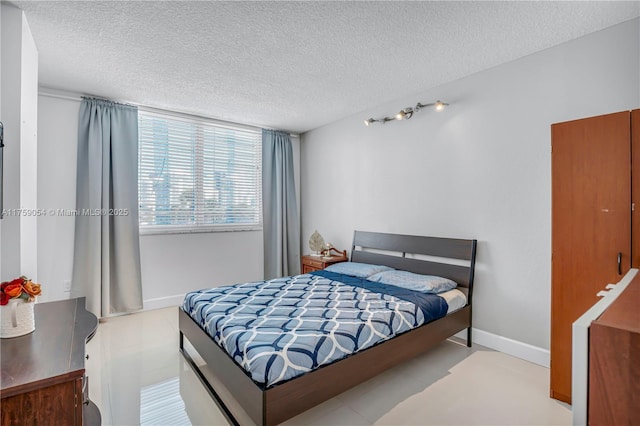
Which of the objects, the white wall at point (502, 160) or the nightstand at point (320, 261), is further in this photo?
the nightstand at point (320, 261)

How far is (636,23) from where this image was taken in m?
2.12

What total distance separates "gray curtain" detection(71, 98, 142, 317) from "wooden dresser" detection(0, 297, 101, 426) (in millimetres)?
2313

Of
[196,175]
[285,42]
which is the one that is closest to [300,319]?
[285,42]

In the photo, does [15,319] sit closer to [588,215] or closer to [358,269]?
[358,269]

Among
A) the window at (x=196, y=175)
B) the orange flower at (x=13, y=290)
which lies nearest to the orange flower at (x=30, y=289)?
the orange flower at (x=13, y=290)

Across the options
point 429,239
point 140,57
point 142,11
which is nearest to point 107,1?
point 142,11

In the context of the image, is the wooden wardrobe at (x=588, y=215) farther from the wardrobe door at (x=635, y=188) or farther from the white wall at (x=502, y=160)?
the white wall at (x=502, y=160)

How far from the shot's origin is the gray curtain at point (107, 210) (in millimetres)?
3422

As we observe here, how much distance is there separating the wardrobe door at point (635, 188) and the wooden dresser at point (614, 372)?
1241 mm

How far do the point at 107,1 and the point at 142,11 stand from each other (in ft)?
0.63

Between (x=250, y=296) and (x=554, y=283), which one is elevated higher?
(x=554, y=283)

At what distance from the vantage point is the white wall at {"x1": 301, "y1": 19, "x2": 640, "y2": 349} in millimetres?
2314

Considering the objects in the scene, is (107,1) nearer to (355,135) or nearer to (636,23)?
(355,135)

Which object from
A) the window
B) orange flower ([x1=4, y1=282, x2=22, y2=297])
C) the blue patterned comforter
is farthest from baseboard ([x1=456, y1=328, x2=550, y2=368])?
orange flower ([x1=4, y1=282, x2=22, y2=297])
